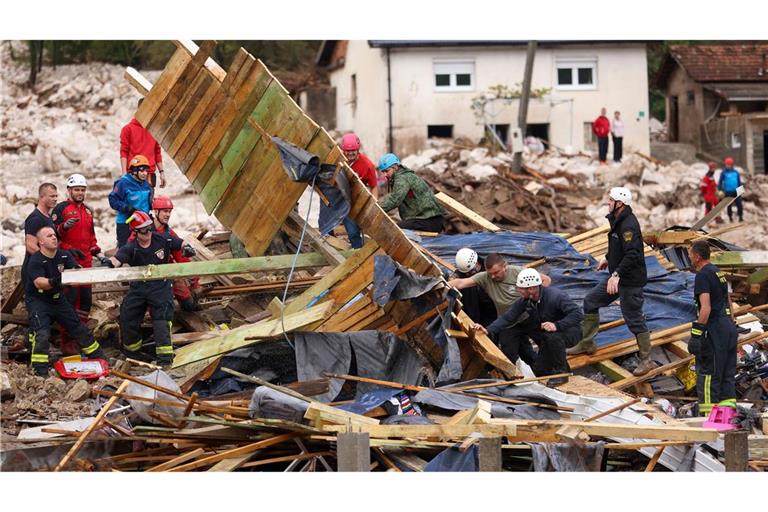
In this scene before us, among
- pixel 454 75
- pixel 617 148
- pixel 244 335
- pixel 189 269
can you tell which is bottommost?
pixel 244 335

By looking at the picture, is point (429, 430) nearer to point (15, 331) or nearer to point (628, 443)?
point (628, 443)

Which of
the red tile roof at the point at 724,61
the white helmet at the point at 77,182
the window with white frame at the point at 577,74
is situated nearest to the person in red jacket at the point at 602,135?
the window with white frame at the point at 577,74

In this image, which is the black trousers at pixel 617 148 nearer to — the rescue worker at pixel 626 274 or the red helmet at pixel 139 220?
the rescue worker at pixel 626 274

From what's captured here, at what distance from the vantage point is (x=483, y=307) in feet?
39.2

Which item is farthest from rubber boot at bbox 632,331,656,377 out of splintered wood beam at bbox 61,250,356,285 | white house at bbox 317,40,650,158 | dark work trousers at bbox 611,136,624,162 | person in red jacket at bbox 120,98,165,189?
white house at bbox 317,40,650,158

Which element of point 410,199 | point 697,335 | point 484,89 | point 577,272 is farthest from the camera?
point 484,89

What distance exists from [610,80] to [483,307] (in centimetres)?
2436

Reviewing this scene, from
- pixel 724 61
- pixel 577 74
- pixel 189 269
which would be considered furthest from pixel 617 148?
pixel 189 269

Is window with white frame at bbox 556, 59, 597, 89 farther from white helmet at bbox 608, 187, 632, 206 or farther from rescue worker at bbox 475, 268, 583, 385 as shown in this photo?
rescue worker at bbox 475, 268, 583, 385

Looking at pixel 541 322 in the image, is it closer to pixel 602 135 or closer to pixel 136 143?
pixel 136 143

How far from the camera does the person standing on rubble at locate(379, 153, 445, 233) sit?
1395cm

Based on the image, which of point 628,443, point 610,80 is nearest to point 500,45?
point 610,80

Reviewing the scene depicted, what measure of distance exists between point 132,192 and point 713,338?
247 inches

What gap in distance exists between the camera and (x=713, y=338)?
10633mm
